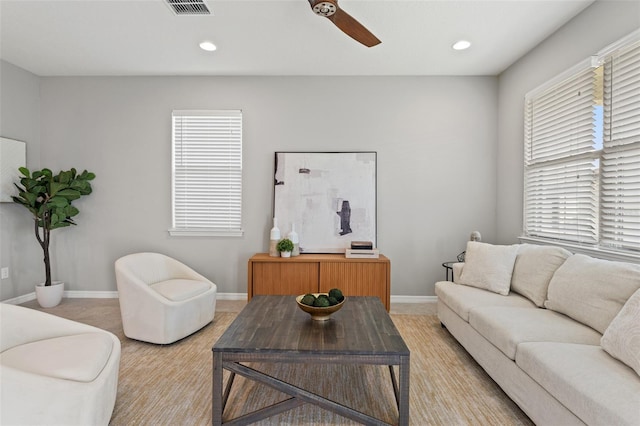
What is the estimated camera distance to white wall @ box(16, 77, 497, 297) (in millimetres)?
3812

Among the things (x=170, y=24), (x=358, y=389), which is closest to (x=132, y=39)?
(x=170, y=24)

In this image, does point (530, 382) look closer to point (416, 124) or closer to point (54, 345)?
point (54, 345)

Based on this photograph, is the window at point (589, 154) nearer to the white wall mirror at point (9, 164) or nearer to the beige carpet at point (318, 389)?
the beige carpet at point (318, 389)

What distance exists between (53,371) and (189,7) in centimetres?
261

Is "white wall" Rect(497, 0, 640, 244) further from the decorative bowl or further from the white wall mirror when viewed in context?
the white wall mirror

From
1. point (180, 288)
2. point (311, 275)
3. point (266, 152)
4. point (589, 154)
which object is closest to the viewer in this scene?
point (589, 154)

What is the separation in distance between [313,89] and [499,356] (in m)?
3.26

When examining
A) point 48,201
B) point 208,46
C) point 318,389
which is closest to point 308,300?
point 318,389

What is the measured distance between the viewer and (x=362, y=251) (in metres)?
3.47

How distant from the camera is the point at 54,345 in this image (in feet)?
5.45

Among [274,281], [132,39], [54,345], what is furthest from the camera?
[274,281]

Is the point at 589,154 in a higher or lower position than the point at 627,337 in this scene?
higher

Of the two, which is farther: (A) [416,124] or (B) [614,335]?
(A) [416,124]

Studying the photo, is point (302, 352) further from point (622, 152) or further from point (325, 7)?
point (622, 152)
